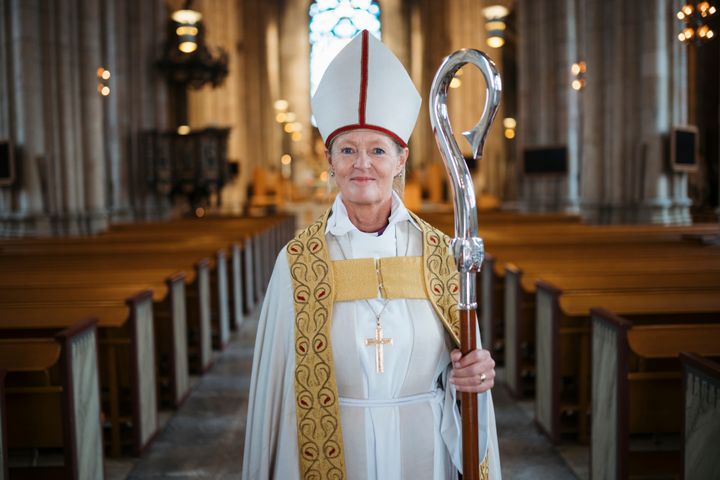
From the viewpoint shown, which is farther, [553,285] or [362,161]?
[553,285]

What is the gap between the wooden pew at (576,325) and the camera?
190 inches

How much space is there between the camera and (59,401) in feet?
14.0

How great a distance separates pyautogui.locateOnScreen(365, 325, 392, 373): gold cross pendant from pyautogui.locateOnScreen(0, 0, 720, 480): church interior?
0.53 metres

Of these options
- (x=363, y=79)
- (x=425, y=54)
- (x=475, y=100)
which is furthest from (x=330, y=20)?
(x=363, y=79)

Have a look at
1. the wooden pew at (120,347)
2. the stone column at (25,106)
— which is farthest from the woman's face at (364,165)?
the stone column at (25,106)

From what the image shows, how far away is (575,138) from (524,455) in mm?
12180

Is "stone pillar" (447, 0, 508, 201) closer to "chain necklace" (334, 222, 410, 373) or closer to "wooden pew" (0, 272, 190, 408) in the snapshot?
"wooden pew" (0, 272, 190, 408)

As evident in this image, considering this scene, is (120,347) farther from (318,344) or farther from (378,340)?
(378,340)

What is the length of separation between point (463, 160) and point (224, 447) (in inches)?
157

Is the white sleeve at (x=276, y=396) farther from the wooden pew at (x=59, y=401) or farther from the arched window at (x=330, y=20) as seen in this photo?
the arched window at (x=330, y=20)

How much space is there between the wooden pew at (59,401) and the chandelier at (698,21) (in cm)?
672

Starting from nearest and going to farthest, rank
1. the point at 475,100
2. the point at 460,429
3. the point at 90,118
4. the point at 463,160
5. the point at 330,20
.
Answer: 1. the point at 463,160
2. the point at 460,429
3. the point at 90,118
4. the point at 475,100
5. the point at 330,20

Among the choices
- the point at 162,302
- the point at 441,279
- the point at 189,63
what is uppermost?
the point at 189,63

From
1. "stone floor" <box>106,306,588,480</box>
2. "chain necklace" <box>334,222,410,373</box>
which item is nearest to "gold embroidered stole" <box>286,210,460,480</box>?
"chain necklace" <box>334,222,410,373</box>
